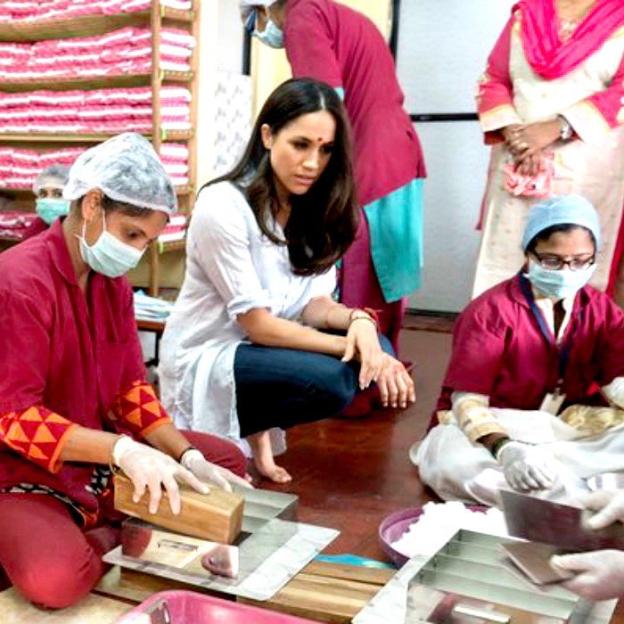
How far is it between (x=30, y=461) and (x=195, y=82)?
8.10 feet

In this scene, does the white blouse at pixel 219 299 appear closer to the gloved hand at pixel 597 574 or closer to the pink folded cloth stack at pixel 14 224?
the gloved hand at pixel 597 574

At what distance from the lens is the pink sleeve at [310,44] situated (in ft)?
7.89

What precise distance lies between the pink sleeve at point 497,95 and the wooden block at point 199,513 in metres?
1.52

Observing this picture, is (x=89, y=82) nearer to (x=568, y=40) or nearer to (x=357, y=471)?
(x=568, y=40)

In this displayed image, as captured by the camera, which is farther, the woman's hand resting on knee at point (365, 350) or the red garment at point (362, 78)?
the red garment at point (362, 78)

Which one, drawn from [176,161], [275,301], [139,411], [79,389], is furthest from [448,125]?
[79,389]

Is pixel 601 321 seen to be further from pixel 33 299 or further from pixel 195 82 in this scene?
pixel 195 82

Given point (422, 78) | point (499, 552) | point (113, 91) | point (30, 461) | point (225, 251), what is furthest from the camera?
point (422, 78)

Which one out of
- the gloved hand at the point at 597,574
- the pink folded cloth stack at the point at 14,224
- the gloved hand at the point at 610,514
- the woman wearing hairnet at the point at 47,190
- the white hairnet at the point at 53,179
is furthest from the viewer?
the pink folded cloth stack at the point at 14,224

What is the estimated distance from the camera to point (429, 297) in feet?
15.3

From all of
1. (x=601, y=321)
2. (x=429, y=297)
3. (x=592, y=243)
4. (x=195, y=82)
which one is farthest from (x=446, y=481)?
(x=429, y=297)

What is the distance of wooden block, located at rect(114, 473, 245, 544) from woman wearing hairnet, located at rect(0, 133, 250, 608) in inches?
0.9

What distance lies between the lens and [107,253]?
1.37 meters

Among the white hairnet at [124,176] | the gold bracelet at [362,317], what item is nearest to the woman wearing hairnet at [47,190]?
the gold bracelet at [362,317]
